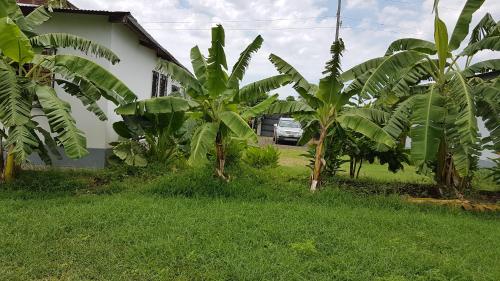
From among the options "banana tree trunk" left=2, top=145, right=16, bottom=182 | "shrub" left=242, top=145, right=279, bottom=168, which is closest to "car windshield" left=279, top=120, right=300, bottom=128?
"shrub" left=242, top=145, right=279, bottom=168

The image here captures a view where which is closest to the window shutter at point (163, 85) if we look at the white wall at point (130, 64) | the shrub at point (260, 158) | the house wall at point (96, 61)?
the white wall at point (130, 64)

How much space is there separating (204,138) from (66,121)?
7.65 ft

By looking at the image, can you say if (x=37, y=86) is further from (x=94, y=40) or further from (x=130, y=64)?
(x=130, y=64)

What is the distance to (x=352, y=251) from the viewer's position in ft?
15.9

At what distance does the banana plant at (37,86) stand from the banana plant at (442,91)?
4.98 m

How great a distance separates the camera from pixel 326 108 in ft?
27.0

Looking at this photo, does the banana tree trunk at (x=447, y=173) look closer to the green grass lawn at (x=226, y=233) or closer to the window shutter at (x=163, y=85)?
the green grass lawn at (x=226, y=233)

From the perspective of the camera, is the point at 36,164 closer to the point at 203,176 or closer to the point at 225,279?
the point at 203,176

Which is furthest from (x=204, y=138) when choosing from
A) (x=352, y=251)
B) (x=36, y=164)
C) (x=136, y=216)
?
(x=36, y=164)

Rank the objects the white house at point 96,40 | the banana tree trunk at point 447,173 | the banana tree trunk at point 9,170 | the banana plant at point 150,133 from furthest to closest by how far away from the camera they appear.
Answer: the white house at point 96,40 < the banana tree trunk at point 447,173 < the banana plant at point 150,133 < the banana tree trunk at point 9,170

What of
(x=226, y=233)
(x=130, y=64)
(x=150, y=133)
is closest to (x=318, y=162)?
(x=226, y=233)

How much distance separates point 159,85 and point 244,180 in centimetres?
759

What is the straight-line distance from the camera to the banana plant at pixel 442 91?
7051 millimetres

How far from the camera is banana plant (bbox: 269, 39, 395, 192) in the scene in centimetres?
755
